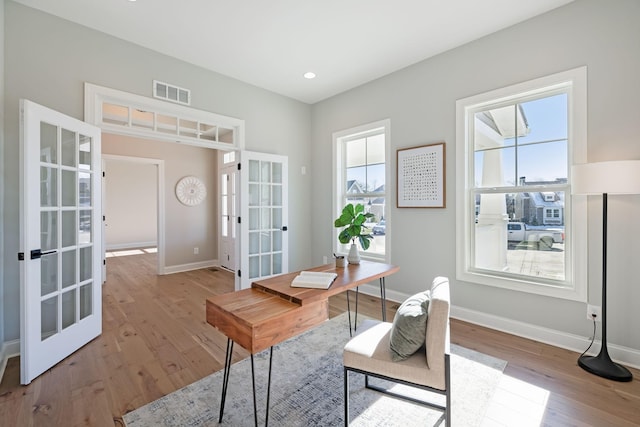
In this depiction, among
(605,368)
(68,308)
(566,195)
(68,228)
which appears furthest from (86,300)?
(566,195)

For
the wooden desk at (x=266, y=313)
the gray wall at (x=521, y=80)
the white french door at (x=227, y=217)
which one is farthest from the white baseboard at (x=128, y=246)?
the wooden desk at (x=266, y=313)

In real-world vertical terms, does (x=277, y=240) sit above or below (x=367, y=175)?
below

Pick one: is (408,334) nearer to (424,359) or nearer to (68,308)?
(424,359)

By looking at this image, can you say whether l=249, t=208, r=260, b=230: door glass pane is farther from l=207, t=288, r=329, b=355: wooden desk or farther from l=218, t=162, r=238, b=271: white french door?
l=207, t=288, r=329, b=355: wooden desk

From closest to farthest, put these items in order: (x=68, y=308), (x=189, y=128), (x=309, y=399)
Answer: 1. (x=309, y=399)
2. (x=68, y=308)
3. (x=189, y=128)

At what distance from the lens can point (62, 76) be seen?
2555 mm

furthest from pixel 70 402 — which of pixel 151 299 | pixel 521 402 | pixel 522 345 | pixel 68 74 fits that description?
pixel 522 345

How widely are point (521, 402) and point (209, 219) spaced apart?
5.69m

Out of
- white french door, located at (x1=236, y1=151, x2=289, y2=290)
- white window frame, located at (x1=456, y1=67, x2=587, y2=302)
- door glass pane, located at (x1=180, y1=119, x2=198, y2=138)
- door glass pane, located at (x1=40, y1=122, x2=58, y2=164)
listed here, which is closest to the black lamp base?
white window frame, located at (x1=456, y1=67, x2=587, y2=302)

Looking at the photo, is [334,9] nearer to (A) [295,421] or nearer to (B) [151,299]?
(A) [295,421]

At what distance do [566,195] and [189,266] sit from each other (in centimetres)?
584

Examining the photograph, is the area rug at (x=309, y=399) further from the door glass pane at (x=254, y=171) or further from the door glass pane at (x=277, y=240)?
the door glass pane at (x=254, y=171)

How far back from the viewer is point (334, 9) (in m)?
2.46

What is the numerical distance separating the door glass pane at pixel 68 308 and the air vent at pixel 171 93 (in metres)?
2.14
